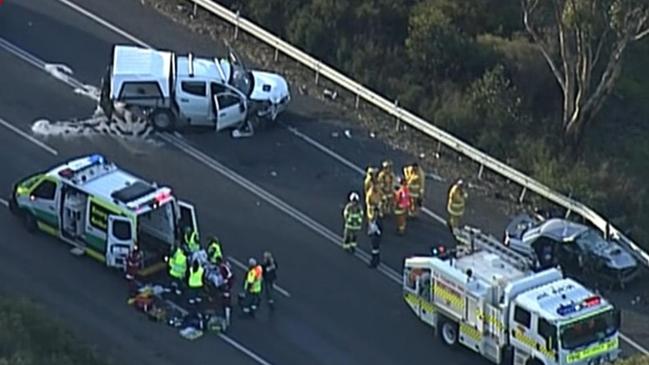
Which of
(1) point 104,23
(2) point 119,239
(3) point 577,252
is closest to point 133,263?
(2) point 119,239

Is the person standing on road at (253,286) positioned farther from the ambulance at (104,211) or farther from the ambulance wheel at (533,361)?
the ambulance wheel at (533,361)

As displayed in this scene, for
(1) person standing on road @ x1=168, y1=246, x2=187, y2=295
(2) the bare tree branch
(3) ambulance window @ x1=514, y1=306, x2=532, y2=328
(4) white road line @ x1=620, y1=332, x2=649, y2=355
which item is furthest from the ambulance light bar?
(2) the bare tree branch

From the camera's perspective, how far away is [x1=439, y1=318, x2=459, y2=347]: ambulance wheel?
1305 inches

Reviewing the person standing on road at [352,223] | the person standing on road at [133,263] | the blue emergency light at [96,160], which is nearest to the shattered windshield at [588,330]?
the person standing on road at [352,223]

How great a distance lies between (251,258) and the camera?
3547cm

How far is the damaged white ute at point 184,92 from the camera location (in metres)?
39.3

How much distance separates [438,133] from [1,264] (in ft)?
35.9

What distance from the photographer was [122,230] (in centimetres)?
3369

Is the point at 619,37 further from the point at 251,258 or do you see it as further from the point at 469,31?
the point at 251,258

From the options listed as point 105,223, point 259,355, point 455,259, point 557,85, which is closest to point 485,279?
point 455,259

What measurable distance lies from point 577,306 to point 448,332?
8.98 feet

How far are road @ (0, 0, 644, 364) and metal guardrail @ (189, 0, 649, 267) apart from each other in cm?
96

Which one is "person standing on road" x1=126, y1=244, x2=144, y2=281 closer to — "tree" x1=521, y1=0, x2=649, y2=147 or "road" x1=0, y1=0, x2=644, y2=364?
"road" x1=0, y1=0, x2=644, y2=364

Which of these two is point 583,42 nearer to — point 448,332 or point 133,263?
point 448,332
